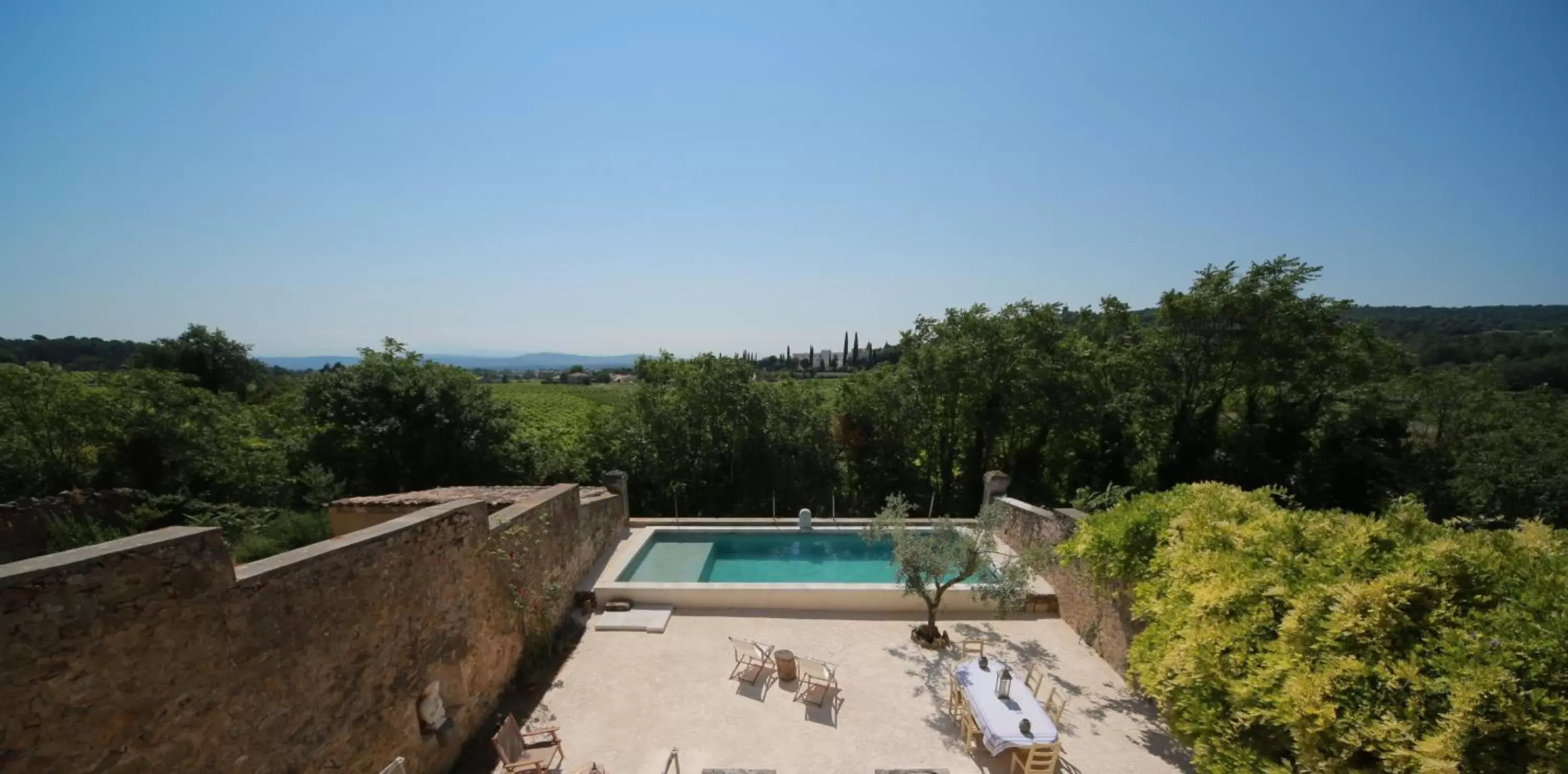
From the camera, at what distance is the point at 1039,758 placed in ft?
19.0

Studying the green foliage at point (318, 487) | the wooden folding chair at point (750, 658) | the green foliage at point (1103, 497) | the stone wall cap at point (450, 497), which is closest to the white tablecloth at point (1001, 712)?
the wooden folding chair at point (750, 658)

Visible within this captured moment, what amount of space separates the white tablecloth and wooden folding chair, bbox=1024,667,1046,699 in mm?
580

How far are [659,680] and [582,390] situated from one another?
178 feet

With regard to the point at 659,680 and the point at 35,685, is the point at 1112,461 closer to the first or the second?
the point at 659,680

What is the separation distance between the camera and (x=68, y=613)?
3371 mm

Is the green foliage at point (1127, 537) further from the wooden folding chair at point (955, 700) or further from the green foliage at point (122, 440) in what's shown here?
the green foliage at point (122, 440)

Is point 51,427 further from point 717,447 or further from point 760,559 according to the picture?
point 760,559

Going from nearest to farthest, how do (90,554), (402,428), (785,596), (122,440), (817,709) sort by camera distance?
1. (90,554)
2. (817,709)
3. (785,596)
4. (122,440)
5. (402,428)

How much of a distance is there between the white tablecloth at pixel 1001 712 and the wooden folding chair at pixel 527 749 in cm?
488

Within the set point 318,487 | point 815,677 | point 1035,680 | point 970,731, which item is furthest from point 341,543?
point 318,487

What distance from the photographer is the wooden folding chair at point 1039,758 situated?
5746 millimetres

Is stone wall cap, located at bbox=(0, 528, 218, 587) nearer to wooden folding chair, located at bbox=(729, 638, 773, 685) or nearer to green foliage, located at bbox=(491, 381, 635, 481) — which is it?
wooden folding chair, located at bbox=(729, 638, 773, 685)

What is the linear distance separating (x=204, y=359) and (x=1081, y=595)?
4129cm

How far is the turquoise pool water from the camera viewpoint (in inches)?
463
